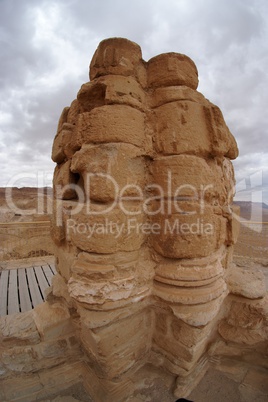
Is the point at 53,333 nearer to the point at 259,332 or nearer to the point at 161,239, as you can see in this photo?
the point at 161,239

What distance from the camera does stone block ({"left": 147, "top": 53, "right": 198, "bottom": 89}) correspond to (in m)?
1.68

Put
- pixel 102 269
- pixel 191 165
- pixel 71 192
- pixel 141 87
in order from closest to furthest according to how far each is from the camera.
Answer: pixel 102 269, pixel 191 165, pixel 141 87, pixel 71 192

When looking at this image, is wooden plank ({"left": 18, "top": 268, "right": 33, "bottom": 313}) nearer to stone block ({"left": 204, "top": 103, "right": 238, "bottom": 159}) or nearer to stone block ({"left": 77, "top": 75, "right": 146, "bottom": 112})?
stone block ({"left": 77, "top": 75, "right": 146, "bottom": 112})

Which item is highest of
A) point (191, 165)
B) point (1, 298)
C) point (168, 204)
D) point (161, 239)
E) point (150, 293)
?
point (191, 165)

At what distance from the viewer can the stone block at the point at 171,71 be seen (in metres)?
1.68

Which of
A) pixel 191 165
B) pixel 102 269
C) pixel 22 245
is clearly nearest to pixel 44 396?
pixel 102 269

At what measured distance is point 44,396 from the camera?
1.56 meters

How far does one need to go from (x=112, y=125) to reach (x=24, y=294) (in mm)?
3423

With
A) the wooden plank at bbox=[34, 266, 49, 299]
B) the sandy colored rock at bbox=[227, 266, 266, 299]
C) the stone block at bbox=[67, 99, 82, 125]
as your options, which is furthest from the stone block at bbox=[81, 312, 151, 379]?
the wooden plank at bbox=[34, 266, 49, 299]

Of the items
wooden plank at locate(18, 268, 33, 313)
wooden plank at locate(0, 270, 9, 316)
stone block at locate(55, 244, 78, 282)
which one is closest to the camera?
stone block at locate(55, 244, 78, 282)

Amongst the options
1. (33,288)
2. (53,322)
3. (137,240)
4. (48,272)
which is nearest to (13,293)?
(33,288)

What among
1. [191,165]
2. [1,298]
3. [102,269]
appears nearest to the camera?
[102,269]

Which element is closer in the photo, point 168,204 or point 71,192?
point 168,204

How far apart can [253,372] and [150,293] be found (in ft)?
3.69
